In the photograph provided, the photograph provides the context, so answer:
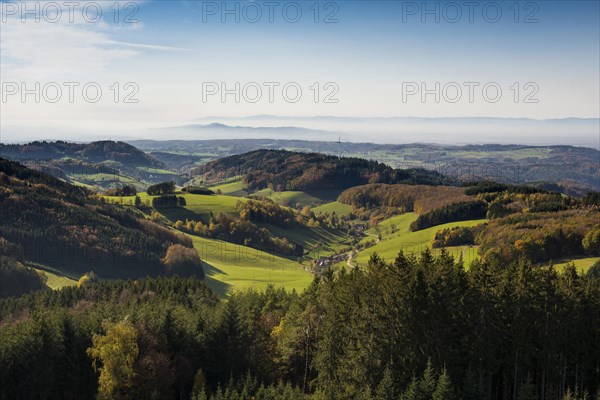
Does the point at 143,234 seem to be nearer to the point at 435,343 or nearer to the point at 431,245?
the point at 431,245

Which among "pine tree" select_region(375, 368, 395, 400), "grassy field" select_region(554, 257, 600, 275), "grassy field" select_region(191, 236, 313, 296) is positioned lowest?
"grassy field" select_region(191, 236, 313, 296)

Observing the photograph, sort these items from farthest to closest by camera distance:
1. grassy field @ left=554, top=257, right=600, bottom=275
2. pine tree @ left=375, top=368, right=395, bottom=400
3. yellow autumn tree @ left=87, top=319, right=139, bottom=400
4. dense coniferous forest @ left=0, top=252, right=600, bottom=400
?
grassy field @ left=554, top=257, right=600, bottom=275, yellow autumn tree @ left=87, top=319, right=139, bottom=400, dense coniferous forest @ left=0, top=252, right=600, bottom=400, pine tree @ left=375, top=368, right=395, bottom=400

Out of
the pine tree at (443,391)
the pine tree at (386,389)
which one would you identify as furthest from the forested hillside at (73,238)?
the pine tree at (443,391)

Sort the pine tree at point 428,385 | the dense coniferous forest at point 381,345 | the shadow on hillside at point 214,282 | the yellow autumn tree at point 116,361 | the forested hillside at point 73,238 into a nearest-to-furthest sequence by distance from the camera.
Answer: the pine tree at point 428,385 < the dense coniferous forest at point 381,345 < the yellow autumn tree at point 116,361 < the shadow on hillside at point 214,282 < the forested hillside at point 73,238

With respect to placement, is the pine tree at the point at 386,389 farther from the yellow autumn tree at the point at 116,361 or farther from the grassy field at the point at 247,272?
the grassy field at the point at 247,272

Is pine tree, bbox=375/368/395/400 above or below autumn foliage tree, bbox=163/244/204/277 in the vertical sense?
above

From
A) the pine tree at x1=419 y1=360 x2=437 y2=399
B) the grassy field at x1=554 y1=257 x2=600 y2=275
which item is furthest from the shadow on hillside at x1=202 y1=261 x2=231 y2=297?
the pine tree at x1=419 y1=360 x2=437 y2=399

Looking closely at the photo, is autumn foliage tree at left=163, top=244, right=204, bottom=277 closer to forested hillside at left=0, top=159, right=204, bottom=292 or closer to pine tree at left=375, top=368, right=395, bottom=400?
forested hillside at left=0, top=159, right=204, bottom=292

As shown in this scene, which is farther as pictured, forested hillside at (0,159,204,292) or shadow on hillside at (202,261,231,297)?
forested hillside at (0,159,204,292)
